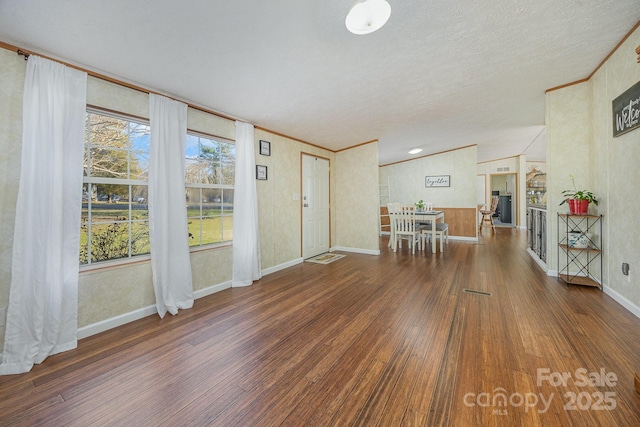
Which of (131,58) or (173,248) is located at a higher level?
(131,58)

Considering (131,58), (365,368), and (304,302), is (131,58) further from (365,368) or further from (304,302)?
(365,368)

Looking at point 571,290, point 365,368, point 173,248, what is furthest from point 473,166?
point 173,248

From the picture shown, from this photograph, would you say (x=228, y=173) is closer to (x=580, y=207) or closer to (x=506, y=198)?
(x=580, y=207)

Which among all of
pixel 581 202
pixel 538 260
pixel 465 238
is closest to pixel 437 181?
pixel 465 238

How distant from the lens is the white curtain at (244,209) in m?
3.32

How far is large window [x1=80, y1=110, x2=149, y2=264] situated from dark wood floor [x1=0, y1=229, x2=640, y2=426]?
81 centimetres

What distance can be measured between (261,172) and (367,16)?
2558 millimetres

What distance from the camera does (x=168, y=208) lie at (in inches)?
100

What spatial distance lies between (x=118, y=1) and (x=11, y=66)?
1133 mm

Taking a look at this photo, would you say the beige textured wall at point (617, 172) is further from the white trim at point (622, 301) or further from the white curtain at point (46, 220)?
the white curtain at point (46, 220)

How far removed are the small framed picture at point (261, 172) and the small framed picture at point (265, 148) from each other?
228mm

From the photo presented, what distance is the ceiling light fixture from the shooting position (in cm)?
163

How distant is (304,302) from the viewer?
108 inches

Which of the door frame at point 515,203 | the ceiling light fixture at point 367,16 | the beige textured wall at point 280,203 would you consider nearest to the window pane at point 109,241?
the beige textured wall at point 280,203
